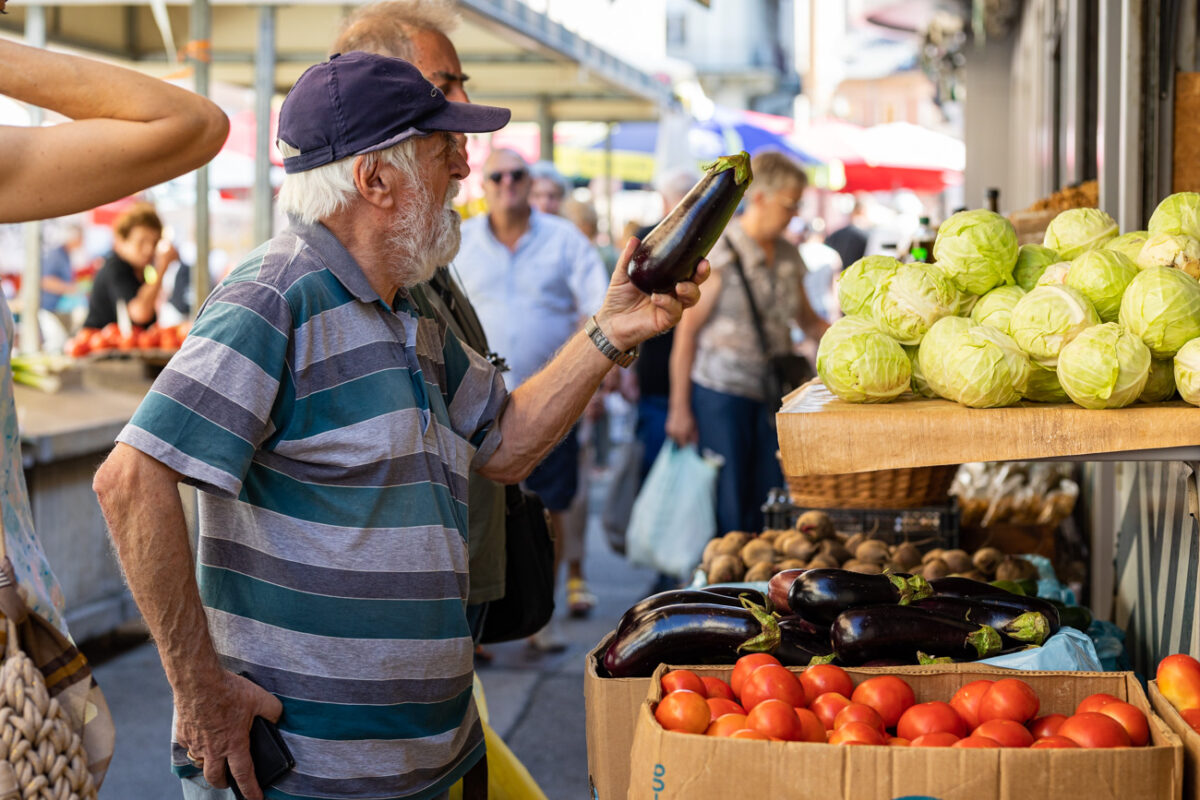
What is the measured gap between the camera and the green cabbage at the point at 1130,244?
7.26 ft

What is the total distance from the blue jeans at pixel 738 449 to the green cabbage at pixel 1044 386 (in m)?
4.21

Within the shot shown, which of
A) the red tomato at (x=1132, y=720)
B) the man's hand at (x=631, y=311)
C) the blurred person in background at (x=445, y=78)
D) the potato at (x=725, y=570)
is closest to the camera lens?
the red tomato at (x=1132, y=720)

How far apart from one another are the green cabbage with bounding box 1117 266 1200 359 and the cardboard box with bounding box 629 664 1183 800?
1.87ft

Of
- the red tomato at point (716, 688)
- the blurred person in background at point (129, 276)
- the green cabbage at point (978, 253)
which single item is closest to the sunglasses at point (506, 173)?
the blurred person in background at point (129, 276)

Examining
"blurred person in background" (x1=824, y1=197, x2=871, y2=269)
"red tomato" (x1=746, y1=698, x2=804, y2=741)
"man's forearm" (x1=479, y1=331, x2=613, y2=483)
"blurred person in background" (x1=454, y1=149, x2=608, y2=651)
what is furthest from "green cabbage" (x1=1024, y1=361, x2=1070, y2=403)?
"blurred person in background" (x1=824, y1=197, x2=871, y2=269)

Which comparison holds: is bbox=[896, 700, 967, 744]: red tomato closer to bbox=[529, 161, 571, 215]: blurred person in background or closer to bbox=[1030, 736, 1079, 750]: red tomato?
bbox=[1030, 736, 1079, 750]: red tomato

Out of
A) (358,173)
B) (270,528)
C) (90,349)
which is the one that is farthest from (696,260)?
(90,349)

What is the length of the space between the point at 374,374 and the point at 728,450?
13.7 ft

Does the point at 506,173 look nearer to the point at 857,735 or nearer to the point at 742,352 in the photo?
the point at 742,352

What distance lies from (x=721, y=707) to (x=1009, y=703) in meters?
0.44

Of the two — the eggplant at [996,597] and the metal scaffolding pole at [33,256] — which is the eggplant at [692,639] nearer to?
the eggplant at [996,597]

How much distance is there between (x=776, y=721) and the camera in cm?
175

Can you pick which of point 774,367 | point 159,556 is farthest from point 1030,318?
point 774,367

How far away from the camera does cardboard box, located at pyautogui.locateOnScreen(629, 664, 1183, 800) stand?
5.18ft
